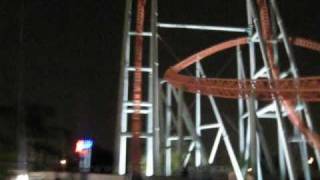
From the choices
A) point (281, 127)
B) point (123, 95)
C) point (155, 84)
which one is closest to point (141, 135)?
point (123, 95)

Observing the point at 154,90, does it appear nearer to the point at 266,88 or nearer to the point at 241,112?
the point at 241,112

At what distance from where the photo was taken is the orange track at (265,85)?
2364cm

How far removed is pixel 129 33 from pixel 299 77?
7.89 metres

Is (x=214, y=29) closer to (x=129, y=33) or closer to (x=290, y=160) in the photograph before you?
(x=129, y=33)

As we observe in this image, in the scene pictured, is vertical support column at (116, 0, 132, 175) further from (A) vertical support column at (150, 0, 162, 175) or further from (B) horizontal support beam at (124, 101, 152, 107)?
(A) vertical support column at (150, 0, 162, 175)

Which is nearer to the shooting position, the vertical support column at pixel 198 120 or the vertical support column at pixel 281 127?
the vertical support column at pixel 281 127

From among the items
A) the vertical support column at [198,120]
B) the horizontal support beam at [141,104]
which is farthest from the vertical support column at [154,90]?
the vertical support column at [198,120]

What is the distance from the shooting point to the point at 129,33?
27078 mm

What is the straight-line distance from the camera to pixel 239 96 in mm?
25141

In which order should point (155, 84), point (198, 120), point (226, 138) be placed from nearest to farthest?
point (155, 84)
point (226, 138)
point (198, 120)

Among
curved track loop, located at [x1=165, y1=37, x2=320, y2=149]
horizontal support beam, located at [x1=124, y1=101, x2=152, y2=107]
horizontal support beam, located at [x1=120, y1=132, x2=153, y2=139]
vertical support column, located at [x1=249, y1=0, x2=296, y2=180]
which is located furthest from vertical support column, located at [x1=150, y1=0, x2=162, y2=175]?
vertical support column, located at [x1=249, y1=0, x2=296, y2=180]

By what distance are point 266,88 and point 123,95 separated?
648cm

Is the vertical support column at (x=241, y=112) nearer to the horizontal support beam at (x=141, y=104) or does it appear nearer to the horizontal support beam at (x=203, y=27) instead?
the horizontal support beam at (x=203, y=27)

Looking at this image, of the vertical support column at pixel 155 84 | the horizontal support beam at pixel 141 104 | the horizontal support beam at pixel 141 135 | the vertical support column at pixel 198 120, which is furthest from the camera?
the vertical support column at pixel 198 120
